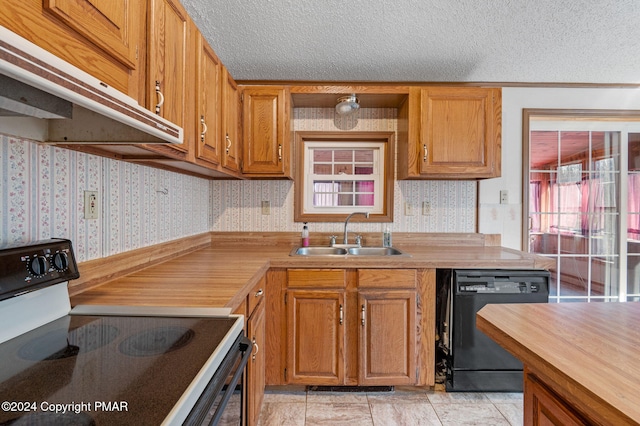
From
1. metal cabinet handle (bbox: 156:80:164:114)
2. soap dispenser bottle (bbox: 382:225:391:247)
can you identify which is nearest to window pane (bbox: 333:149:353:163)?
soap dispenser bottle (bbox: 382:225:391:247)

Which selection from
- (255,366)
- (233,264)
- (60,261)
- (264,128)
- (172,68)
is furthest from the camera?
(264,128)

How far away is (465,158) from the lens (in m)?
2.15

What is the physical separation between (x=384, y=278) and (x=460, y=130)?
121 cm

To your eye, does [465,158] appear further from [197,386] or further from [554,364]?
[197,386]

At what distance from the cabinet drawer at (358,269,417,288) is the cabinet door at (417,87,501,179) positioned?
2.57ft

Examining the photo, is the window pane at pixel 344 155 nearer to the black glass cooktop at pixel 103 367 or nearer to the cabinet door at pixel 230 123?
the cabinet door at pixel 230 123

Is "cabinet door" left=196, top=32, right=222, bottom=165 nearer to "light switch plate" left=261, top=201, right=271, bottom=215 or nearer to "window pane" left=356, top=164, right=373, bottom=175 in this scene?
"light switch plate" left=261, top=201, right=271, bottom=215

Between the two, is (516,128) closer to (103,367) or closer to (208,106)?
(208,106)

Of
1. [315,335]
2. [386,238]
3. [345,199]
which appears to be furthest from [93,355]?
[345,199]

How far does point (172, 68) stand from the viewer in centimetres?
118

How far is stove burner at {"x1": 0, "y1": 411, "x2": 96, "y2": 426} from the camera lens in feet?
1.47

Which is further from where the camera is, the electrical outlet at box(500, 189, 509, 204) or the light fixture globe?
the electrical outlet at box(500, 189, 509, 204)

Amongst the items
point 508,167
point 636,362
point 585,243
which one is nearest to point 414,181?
point 508,167

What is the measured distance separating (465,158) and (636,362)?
1.71m
